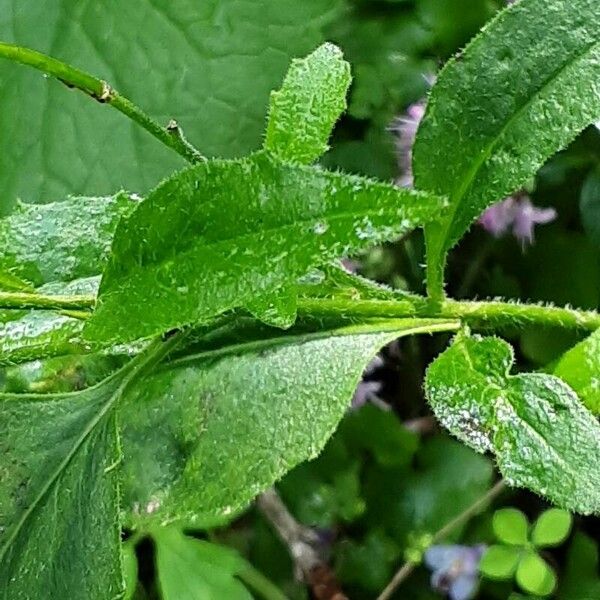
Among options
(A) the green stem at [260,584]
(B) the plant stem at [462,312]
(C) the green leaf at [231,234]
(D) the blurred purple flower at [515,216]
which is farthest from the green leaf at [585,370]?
(A) the green stem at [260,584]

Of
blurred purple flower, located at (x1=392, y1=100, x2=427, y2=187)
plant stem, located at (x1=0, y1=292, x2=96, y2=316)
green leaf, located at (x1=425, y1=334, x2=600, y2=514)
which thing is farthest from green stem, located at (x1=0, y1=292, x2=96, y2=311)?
blurred purple flower, located at (x1=392, y1=100, x2=427, y2=187)

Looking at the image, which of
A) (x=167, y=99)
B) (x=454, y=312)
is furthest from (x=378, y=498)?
(x=454, y=312)

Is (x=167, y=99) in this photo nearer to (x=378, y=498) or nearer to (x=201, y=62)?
(x=201, y=62)

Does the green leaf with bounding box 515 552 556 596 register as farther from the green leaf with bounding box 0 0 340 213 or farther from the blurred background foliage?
the green leaf with bounding box 0 0 340 213

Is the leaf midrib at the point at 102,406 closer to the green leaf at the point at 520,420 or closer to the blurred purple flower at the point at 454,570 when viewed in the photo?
the green leaf at the point at 520,420

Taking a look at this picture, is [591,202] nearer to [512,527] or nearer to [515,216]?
[515,216]

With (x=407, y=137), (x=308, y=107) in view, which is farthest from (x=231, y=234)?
(x=407, y=137)

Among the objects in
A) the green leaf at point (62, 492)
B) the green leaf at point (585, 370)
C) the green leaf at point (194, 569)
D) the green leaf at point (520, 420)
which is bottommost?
the green leaf at point (194, 569)
